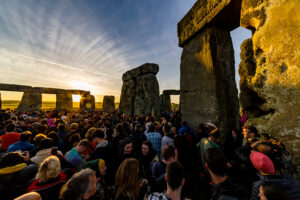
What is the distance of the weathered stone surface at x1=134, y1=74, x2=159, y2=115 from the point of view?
330 inches

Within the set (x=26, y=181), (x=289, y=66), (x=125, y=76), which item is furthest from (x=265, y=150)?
(x=125, y=76)

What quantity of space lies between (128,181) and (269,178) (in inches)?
58.1

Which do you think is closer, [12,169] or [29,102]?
[12,169]

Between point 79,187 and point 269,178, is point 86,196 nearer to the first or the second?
point 79,187

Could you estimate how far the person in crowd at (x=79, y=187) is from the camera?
3.49 ft

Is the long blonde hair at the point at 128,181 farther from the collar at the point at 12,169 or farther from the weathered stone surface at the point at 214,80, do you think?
the weathered stone surface at the point at 214,80

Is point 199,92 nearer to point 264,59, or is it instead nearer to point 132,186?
point 264,59

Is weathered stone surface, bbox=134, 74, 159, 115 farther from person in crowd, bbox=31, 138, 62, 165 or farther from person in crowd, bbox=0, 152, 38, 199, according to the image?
person in crowd, bbox=0, 152, 38, 199

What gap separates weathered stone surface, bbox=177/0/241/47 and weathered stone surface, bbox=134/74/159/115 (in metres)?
4.94

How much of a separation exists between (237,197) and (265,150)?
63 centimetres

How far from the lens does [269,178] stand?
120cm

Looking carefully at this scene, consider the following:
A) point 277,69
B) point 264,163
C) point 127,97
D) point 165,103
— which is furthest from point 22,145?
point 165,103

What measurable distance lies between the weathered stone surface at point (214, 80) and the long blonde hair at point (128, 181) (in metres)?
2.10

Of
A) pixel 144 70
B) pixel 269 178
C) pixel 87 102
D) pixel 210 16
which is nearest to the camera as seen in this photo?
pixel 269 178
